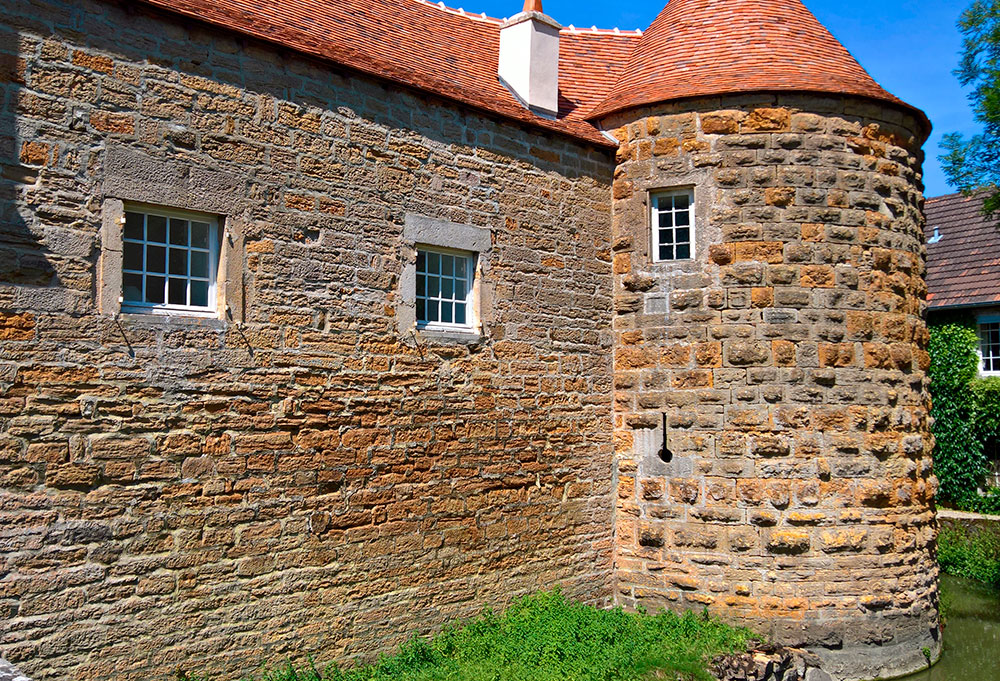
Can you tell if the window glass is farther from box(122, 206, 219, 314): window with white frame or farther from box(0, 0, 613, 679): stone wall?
box(122, 206, 219, 314): window with white frame

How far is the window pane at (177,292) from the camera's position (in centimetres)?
655

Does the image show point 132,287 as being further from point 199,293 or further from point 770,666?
Result: point 770,666

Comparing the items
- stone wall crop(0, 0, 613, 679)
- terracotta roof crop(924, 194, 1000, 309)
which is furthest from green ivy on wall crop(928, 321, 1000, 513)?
stone wall crop(0, 0, 613, 679)

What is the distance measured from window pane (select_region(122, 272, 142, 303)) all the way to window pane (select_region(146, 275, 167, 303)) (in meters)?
0.06

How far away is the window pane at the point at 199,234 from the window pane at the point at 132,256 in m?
0.43

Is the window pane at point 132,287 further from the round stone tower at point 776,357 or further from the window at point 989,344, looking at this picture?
the window at point 989,344

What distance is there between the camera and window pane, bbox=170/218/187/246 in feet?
21.6

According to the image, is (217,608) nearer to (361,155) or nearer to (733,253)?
(361,155)

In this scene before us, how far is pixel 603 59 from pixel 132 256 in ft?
23.8

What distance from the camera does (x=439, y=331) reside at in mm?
8273

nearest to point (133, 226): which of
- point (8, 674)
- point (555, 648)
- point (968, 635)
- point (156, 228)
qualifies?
point (156, 228)

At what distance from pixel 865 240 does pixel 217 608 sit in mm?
7320

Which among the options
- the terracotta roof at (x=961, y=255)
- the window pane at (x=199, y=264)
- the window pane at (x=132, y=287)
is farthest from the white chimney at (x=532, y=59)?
the terracotta roof at (x=961, y=255)

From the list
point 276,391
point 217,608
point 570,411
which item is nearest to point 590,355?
point 570,411
